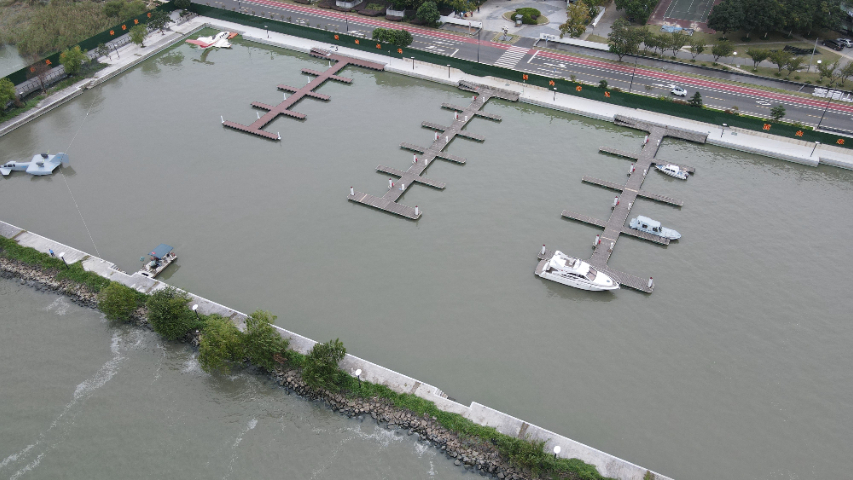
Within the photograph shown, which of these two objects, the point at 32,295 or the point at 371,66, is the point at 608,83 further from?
the point at 32,295

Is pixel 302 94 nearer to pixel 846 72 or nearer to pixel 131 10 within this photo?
pixel 131 10

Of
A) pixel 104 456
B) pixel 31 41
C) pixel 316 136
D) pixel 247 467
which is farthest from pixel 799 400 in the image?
pixel 31 41

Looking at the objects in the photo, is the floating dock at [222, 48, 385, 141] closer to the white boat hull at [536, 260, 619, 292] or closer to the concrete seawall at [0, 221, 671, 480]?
the concrete seawall at [0, 221, 671, 480]

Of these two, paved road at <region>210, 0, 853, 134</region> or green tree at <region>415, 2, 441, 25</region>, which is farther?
green tree at <region>415, 2, 441, 25</region>

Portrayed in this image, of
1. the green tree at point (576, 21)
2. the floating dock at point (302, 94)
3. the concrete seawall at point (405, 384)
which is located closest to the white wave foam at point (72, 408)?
the concrete seawall at point (405, 384)

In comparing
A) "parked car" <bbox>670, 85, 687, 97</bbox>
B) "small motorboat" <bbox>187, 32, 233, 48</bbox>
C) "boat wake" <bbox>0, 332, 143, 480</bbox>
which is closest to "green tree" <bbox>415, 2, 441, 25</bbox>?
"small motorboat" <bbox>187, 32, 233, 48</bbox>

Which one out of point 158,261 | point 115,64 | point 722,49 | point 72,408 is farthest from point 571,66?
point 72,408

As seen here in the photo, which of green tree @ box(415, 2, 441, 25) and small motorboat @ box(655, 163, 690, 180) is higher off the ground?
green tree @ box(415, 2, 441, 25)
